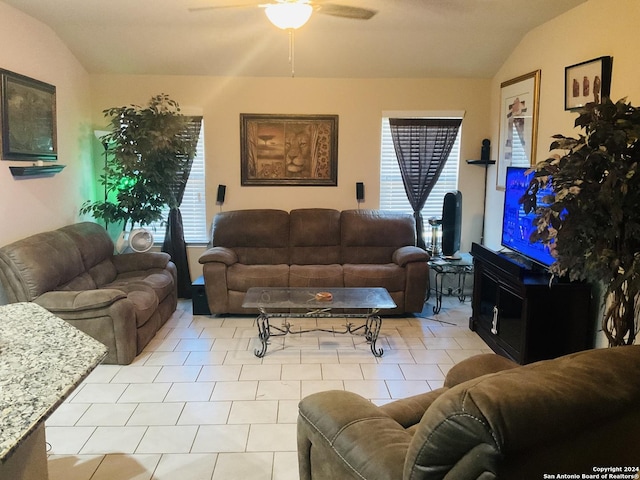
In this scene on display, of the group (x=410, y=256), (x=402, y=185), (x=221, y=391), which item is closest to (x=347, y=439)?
(x=221, y=391)

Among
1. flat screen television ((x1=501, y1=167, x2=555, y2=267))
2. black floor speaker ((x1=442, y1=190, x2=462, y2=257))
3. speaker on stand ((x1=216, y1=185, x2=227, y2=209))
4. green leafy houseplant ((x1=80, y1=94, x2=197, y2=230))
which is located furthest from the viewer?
speaker on stand ((x1=216, y1=185, x2=227, y2=209))

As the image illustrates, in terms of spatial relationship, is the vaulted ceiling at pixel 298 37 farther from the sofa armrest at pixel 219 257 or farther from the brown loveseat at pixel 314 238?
the sofa armrest at pixel 219 257

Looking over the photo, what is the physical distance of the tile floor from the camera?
8.62ft

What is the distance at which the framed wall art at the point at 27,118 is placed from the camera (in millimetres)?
3828

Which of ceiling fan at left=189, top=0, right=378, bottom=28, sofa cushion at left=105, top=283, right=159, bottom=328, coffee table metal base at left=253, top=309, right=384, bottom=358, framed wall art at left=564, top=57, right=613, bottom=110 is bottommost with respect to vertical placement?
coffee table metal base at left=253, top=309, right=384, bottom=358

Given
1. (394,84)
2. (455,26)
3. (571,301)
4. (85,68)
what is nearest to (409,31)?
(455,26)

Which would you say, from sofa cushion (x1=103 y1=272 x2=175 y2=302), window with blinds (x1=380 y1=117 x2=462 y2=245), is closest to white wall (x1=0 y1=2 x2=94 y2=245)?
sofa cushion (x1=103 y1=272 x2=175 y2=302)

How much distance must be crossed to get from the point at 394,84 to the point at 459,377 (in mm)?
4141

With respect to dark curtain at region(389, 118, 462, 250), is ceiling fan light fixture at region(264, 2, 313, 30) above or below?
above

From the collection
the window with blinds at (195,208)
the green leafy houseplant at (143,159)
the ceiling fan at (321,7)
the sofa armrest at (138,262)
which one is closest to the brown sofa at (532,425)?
the ceiling fan at (321,7)

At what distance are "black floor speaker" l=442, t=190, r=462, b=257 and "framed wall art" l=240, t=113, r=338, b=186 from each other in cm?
130

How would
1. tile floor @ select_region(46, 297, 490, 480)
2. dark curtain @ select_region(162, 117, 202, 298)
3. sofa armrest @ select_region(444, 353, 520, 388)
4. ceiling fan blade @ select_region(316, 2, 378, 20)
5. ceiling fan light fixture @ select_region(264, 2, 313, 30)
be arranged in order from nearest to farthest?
sofa armrest @ select_region(444, 353, 520, 388) < tile floor @ select_region(46, 297, 490, 480) < ceiling fan light fixture @ select_region(264, 2, 313, 30) < ceiling fan blade @ select_region(316, 2, 378, 20) < dark curtain @ select_region(162, 117, 202, 298)

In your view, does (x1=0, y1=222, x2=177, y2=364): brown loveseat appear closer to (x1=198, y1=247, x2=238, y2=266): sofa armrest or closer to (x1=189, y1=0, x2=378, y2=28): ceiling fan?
(x1=198, y1=247, x2=238, y2=266): sofa armrest

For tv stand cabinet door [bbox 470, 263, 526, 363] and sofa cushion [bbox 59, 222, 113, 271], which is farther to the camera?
sofa cushion [bbox 59, 222, 113, 271]
